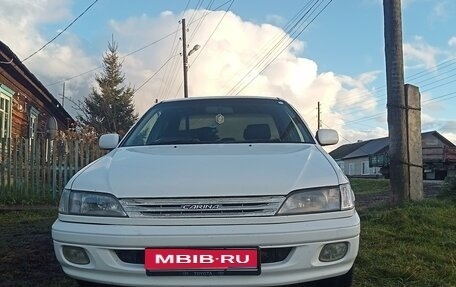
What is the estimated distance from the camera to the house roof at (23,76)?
543 inches

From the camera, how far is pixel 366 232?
5730 mm

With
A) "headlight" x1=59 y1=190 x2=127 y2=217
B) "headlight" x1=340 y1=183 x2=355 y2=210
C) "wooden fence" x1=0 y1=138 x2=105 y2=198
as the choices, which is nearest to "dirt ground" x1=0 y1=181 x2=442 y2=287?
"headlight" x1=59 y1=190 x2=127 y2=217

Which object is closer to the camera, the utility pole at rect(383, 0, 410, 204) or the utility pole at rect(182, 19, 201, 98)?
the utility pole at rect(383, 0, 410, 204)

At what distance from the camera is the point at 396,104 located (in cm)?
707

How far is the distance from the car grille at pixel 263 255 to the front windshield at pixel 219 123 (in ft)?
4.36

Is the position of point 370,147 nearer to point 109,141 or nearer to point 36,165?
point 36,165

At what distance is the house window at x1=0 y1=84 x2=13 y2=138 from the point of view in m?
15.1

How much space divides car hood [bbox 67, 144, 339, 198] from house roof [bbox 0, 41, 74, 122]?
11.0 m

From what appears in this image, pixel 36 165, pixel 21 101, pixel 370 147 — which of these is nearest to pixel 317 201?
pixel 36 165

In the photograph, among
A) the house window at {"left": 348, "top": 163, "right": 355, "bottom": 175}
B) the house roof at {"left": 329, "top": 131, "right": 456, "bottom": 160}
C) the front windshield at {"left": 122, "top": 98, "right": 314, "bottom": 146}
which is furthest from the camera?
the house window at {"left": 348, "top": 163, "right": 355, "bottom": 175}

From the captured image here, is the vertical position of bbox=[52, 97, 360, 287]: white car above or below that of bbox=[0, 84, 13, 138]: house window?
below

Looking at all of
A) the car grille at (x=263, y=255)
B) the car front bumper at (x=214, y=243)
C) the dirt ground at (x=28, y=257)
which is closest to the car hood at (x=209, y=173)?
the car front bumper at (x=214, y=243)

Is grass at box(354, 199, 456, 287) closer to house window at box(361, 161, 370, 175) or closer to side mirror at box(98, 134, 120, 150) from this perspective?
side mirror at box(98, 134, 120, 150)

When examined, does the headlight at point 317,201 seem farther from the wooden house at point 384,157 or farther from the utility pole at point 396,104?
the wooden house at point 384,157
